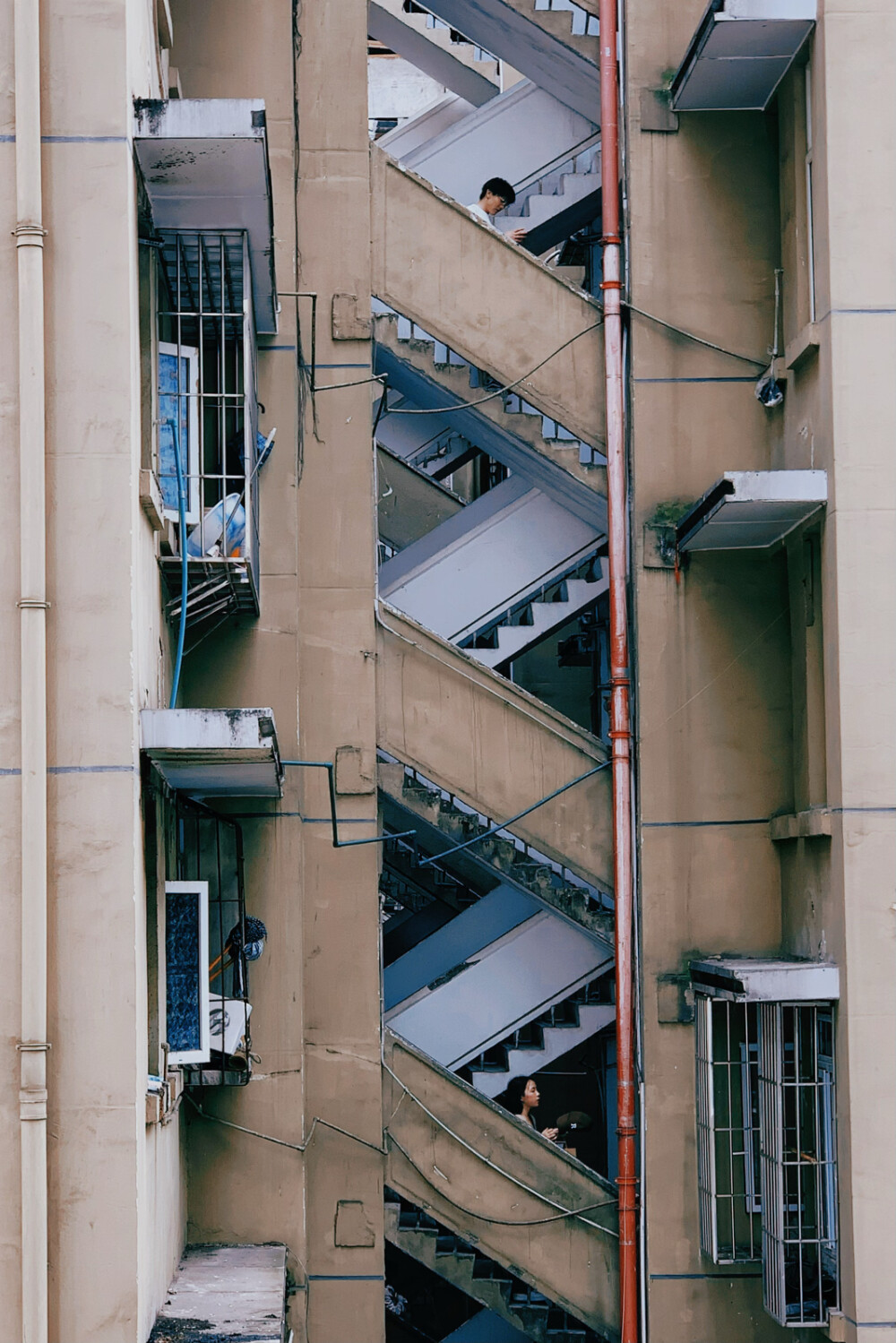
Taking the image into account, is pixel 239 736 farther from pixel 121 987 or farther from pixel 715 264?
pixel 715 264

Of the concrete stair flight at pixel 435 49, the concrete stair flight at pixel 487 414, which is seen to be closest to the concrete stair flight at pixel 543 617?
the concrete stair flight at pixel 487 414

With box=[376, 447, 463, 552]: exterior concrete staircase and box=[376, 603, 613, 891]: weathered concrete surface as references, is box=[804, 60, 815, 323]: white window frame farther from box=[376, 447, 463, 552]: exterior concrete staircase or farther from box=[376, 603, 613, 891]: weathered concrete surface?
box=[376, 447, 463, 552]: exterior concrete staircase

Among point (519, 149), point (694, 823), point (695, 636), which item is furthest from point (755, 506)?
point (519, 149)

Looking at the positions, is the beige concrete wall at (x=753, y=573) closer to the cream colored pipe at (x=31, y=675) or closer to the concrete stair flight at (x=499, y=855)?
the concrete stair flight at (x=499, y=855)

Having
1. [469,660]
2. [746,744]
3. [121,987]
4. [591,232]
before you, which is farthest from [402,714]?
[591,232]

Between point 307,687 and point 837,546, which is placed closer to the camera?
point 837,546
